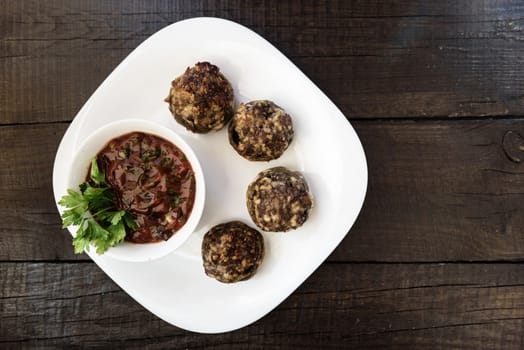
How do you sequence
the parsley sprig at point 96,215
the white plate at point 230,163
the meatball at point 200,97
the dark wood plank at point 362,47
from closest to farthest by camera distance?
the parsley sprig at point 96,215 → the meatball at point 200,97 → the white plate at point 230,163 → the dark wood plank at point 362,47

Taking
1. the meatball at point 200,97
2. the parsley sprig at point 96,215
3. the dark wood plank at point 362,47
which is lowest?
the parsley sprig at point 96,215

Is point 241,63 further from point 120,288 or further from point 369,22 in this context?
point 120,288

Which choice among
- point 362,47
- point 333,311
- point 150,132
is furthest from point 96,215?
point 362,47

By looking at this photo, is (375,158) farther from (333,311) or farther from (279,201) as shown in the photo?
(333,311)

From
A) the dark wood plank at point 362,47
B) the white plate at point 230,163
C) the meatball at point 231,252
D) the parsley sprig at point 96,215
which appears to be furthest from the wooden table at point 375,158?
the parsley sprig at point 96,215

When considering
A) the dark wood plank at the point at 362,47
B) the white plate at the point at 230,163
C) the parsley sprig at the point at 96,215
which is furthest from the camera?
the dark wood plank at the point at 362,47

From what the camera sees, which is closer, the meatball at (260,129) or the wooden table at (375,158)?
the meatball at (260,129)

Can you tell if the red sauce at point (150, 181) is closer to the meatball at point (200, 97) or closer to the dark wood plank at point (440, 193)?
the meatball at point (200, 97)
